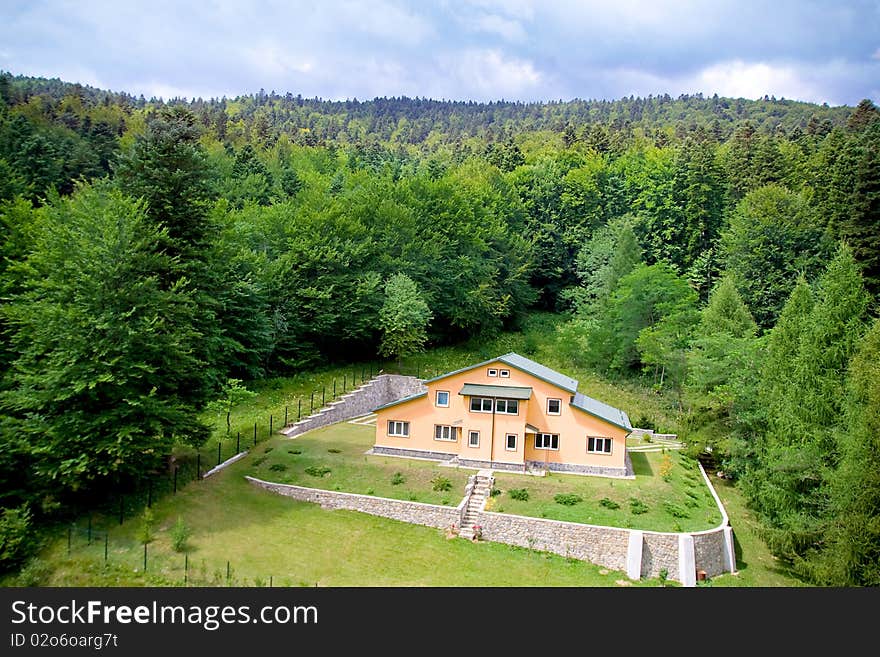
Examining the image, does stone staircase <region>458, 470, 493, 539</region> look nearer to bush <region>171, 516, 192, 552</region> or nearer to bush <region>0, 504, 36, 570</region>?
bush <region>171, 516, 192, 552</region>

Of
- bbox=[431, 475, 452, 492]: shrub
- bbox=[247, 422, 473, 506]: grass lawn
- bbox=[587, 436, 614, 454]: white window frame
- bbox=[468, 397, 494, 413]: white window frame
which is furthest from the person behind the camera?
bbox=[468, 397, 494, 413]: white window frame

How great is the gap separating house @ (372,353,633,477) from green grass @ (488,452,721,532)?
1232 mm

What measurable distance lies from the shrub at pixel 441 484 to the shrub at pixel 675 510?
374 inches

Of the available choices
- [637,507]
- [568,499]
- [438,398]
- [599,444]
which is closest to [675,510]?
[637,507]

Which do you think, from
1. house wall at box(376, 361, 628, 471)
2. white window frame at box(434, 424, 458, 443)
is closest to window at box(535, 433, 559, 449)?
house wall at box(376, 361, 628, 471)

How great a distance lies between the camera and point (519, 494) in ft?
94.8

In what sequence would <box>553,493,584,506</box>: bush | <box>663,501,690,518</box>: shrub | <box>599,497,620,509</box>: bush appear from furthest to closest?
<box>553,493,584,506</box>: bush
<box>599,497,620,509</box>: bush
<box>663,501,690,518</box>: shrub

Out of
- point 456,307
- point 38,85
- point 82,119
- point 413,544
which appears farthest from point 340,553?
point 38,85

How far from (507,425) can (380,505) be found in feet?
27.3

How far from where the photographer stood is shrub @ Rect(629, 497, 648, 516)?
27212 mm

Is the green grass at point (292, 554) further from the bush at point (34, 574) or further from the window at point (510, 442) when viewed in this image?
the window at point (510, 442)

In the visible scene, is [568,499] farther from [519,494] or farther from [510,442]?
[510,442]

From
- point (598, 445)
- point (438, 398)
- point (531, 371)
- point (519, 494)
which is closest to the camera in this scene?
point (519, 494)

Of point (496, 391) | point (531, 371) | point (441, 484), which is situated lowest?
point (441, 484)
